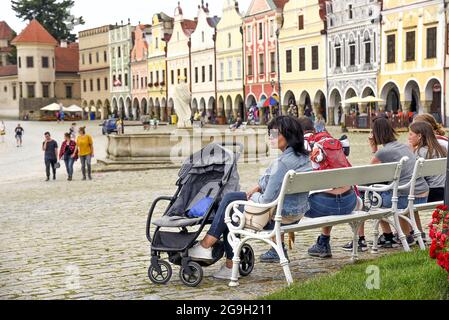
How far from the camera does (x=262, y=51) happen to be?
5656cm

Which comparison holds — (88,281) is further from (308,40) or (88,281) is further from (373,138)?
(308,40)

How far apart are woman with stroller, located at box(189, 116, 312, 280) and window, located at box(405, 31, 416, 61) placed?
36734mm

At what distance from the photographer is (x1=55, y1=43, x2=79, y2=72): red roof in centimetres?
9431

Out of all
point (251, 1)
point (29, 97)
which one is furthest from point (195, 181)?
point (29, 97)

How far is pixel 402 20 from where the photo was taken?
137 feet

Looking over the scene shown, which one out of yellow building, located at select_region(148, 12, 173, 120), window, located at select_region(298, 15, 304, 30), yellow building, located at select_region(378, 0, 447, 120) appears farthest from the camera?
yellow building, located at select_region(148, 12, 173, 120)

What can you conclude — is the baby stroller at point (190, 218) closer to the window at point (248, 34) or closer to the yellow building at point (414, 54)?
the yellow building at point (414, 54)

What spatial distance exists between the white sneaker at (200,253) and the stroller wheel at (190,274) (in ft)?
0.37

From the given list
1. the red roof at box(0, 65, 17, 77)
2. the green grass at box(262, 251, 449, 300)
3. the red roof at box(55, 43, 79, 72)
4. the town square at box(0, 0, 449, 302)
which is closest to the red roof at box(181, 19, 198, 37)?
the town square at box(0, 0, 449, 302)

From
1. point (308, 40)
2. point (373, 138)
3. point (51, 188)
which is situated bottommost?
point (51, 188)

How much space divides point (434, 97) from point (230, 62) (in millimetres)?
22702

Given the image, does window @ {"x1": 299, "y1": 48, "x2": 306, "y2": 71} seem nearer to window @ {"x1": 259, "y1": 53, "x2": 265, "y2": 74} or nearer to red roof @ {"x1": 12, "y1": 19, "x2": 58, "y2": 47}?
window @ {"x1": 259, "y1": 53, "x2": 265, "y2": 74}

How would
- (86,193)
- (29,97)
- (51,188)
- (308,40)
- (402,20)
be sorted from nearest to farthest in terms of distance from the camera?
1. (86,193)
2. (51,188)
3. (402,20)
4. (308,40)
5. (29,97)
